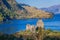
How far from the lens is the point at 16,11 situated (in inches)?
256

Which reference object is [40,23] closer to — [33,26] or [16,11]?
[33,26]

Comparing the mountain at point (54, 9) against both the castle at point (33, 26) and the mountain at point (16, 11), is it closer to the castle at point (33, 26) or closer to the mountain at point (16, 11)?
the mountain at point (16, 11)

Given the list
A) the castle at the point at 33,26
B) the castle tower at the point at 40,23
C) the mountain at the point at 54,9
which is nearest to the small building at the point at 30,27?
the castle at the point at 33,26

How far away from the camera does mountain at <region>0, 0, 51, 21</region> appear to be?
6.40 meters

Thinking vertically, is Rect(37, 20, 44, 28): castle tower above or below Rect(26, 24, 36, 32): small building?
above

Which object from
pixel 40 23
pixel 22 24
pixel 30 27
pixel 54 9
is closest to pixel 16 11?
pixel 22 24

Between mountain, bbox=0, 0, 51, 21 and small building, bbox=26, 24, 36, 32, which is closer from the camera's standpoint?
small building, bbox=26, 24, 36, 32

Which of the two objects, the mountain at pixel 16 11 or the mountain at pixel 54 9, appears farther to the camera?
the mountain at pixel 16 11

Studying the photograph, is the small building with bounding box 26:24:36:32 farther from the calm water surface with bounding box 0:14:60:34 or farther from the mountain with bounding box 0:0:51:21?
the mountain with bounding box 0:0:51:21

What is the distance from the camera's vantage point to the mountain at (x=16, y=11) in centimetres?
640

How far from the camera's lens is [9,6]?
648cm

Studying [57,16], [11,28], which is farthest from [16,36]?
[57,16]

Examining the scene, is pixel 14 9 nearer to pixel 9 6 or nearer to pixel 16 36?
pixel 9 6

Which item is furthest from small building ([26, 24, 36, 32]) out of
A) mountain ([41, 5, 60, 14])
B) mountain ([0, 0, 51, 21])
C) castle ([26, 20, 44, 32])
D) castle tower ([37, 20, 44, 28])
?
mountain ([41, 5, 60, 14])
